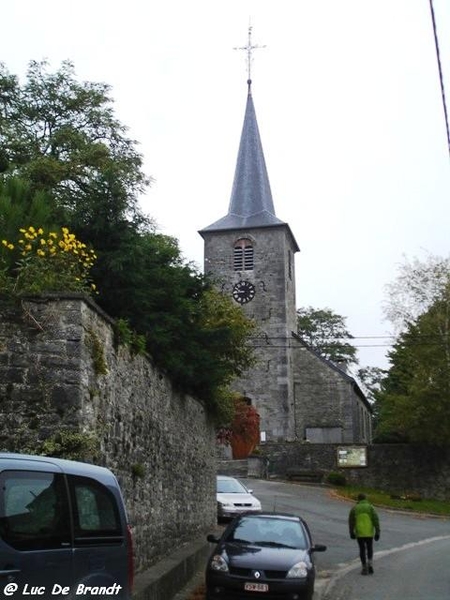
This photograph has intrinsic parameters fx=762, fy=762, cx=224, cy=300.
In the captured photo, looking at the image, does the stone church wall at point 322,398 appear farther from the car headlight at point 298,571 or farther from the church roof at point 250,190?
the car headlight at point 298,571

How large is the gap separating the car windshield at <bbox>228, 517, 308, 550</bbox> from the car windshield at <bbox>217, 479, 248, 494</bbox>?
11.2m

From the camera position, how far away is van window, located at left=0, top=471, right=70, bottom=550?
5.01m

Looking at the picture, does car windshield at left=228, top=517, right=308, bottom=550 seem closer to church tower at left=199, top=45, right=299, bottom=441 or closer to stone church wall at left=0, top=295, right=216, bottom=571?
stone church wall at left=0, top=295, right=216, bottom=571

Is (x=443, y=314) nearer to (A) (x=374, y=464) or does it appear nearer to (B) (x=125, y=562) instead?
(A) (x=374, y=464)

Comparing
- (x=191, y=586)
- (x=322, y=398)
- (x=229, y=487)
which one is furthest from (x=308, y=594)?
(x=322, y=398)

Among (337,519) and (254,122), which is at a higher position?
(254,122)

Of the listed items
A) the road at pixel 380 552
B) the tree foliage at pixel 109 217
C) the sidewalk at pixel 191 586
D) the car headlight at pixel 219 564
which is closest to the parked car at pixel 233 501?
the road at pixel 380 552

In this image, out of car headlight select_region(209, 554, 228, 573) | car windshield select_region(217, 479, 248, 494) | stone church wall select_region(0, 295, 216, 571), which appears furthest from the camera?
car windshield select_region(217, 479, 248, 494)

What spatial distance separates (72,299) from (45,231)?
163 cm

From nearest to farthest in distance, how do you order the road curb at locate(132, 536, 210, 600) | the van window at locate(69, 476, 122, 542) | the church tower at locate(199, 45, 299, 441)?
the van window at locate(69, 476, 122, 542), the road curb at locate(132, 536, 210, 600), the church tower at locate(199, 45, 299, 441)

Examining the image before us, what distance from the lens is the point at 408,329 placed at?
3916 centimetres

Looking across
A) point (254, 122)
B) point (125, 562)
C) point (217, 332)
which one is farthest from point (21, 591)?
point (254, 122)

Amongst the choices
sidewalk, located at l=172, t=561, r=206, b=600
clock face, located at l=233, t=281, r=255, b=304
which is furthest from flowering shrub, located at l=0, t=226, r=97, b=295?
clock face, located at l=233, t=281, r=255, b=304

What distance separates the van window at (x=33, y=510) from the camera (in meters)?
5.01
